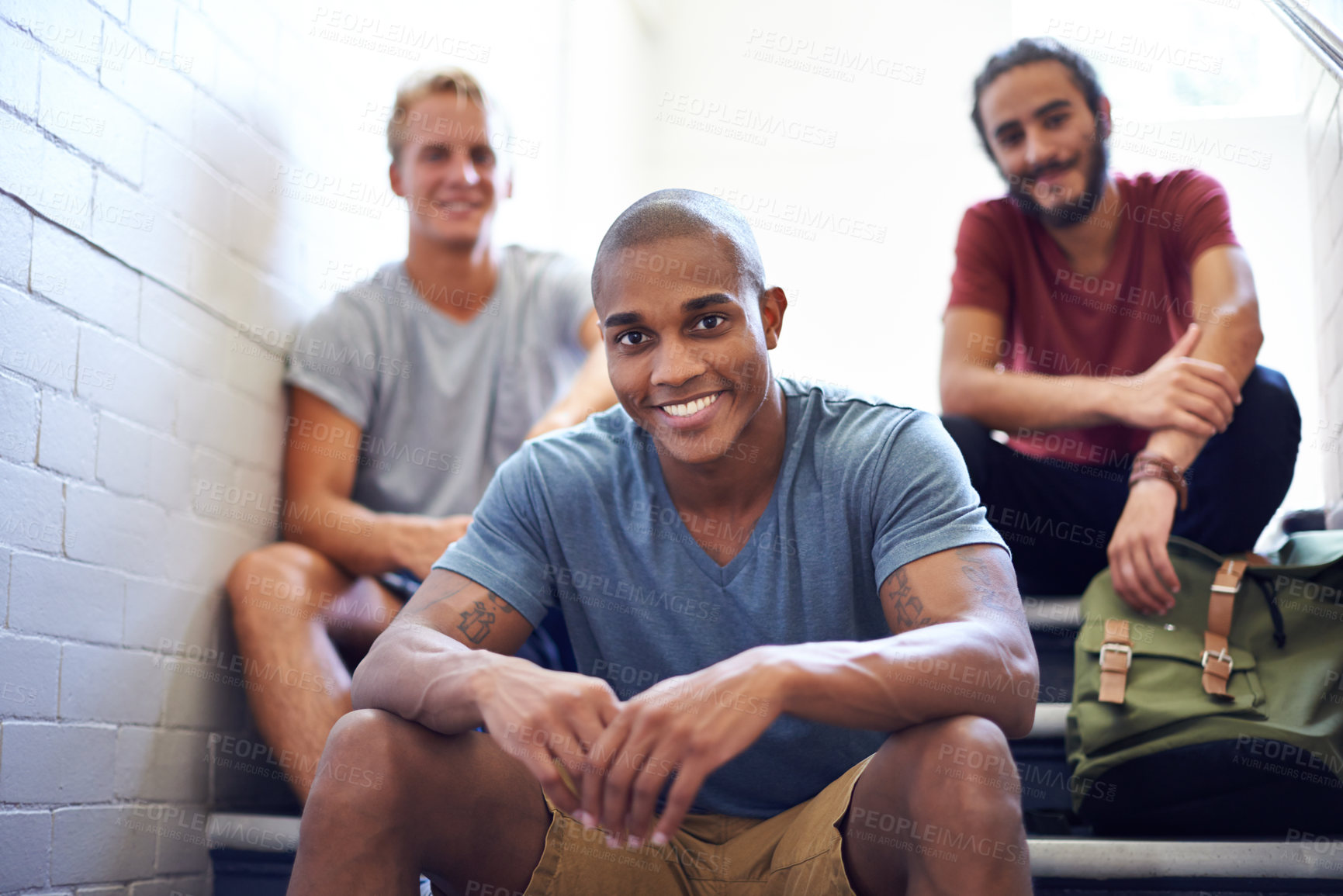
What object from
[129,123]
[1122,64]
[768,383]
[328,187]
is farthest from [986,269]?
[1122,64]

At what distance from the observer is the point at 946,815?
3.00 ft

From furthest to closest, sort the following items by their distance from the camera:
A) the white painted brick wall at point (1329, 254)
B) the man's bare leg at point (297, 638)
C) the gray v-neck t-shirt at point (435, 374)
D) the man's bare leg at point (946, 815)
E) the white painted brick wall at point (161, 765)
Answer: the white painted brick wall at point (1329, 254) < the gray v-neck t-shirt at point (435, 374) < the man's bare leg at point (297, 638) < the white painted brick wall at point (161, 765) < the man's bare leg at point (946, 815)

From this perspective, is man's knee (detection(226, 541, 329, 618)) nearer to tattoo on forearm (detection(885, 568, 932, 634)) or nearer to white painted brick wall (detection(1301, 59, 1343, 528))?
tattoo on forearm (detection(885, 568, 932, 634))

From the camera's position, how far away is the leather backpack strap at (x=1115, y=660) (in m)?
1.35

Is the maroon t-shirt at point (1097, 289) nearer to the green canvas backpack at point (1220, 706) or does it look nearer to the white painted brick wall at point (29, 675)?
the green canvas backpack at point (1220, 706)

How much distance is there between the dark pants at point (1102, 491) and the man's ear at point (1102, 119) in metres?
0.55

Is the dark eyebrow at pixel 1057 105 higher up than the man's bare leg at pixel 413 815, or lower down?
higher up

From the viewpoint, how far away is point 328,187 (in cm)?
209

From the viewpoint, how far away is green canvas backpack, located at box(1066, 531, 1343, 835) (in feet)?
4.14

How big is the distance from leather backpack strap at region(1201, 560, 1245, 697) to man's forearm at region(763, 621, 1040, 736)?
51 cm

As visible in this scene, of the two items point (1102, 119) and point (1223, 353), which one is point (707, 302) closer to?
point (1223, 353)

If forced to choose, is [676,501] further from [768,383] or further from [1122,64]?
[1122,64]

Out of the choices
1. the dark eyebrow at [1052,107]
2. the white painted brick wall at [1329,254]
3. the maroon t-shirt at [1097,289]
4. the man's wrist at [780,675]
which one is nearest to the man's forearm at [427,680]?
the man's wrist at [780,675]

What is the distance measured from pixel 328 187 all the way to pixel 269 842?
123 centimetres
